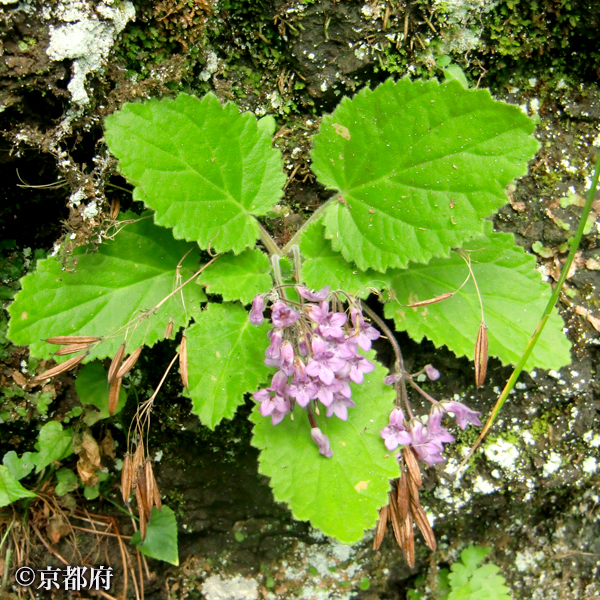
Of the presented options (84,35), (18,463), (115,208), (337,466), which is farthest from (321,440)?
(84,35)

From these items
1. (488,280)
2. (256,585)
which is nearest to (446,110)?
(488,280)

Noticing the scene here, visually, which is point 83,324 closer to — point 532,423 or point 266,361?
point 266,361

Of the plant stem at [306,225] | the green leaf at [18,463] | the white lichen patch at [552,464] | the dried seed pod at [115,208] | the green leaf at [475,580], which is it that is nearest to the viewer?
the dried seed pod at [115,208]

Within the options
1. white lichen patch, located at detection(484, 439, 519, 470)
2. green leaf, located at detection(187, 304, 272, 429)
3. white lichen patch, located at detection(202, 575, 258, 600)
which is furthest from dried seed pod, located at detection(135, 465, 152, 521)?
white lichen patch, located at detection(484, 439, 519, 470)

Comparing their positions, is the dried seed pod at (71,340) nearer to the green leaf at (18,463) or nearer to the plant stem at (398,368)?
the green leaf at (18,463)

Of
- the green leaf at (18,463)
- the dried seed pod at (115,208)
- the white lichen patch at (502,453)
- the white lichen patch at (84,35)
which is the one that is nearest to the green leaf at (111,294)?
the dried seed pod at (115,208)

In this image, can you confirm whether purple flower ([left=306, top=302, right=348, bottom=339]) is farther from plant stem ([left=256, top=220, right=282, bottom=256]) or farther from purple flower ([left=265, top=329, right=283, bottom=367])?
plant stem ([left=256, top=220, right=282, bottom=256])
